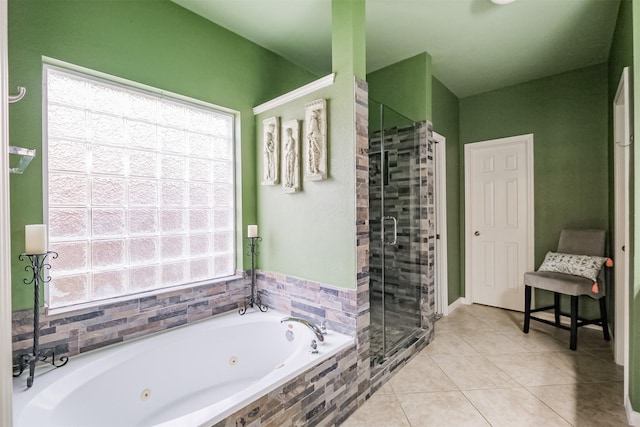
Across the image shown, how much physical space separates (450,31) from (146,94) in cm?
234

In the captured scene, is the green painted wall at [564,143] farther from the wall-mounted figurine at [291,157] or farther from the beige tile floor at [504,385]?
the wall-mounted figurine at [291,157]

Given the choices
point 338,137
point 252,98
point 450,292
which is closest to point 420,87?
point 338,137

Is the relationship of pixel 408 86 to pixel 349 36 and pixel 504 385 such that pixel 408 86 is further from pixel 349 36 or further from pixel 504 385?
pixel 504 385

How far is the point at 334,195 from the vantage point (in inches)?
77.9

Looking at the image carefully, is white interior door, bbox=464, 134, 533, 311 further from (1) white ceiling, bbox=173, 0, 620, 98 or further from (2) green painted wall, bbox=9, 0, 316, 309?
(2) green painted wall, bbox=9, 0, 316, 309

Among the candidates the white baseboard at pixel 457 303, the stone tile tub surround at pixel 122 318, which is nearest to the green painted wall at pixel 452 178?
the white baseboard at pixel 457 303

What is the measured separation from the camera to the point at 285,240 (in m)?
2.31

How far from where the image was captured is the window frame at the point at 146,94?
1585 mm

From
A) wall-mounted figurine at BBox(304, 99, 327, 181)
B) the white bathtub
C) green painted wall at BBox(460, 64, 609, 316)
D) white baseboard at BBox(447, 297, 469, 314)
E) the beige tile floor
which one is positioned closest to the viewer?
the white bathtub

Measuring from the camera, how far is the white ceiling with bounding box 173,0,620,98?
6.99 feet

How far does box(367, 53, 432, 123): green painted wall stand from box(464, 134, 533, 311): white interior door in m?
1.29

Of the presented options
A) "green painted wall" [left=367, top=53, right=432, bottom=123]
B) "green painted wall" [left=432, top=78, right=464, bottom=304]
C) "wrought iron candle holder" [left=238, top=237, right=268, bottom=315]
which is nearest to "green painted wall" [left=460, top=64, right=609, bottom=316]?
"green painted wall" [left=432, top=78, right=464, bottom=304]

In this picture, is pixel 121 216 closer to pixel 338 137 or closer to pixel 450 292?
pixel 338 137

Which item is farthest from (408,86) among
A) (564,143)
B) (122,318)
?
(122,318)
